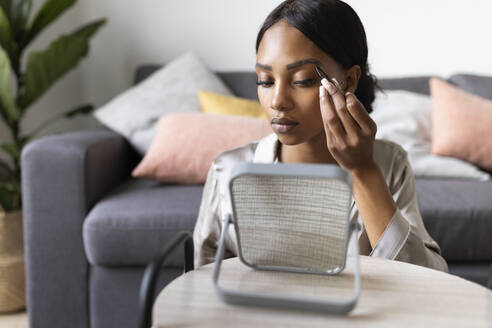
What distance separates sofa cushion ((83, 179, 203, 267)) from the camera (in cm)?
140

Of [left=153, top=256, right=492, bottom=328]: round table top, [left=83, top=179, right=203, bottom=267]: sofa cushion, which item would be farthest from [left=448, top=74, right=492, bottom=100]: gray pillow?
[left=153, top=256, right=492, bottom=328]: round table top

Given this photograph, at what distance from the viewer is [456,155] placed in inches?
70.2

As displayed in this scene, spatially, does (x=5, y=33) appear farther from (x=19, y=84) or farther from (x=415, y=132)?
(x=415, y=132)

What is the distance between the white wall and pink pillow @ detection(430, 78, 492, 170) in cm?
51

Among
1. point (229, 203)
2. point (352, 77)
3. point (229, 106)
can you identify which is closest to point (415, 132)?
point (229, 106)

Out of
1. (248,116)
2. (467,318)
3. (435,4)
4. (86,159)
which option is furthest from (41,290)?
(435,4)

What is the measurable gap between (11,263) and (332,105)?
144 centimetres

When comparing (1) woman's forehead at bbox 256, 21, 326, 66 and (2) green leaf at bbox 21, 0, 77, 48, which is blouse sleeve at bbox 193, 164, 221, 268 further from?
(2) green leaf at bbox 21, 0, 77, 48

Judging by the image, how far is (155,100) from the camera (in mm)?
1946

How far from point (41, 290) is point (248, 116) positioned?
87 cm

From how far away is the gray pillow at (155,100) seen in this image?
1.89 metres

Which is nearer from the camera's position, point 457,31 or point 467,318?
point 467,318

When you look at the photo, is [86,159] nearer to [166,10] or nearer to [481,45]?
[166,10]

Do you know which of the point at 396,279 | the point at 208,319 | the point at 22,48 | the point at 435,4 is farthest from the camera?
the point at 435,4
